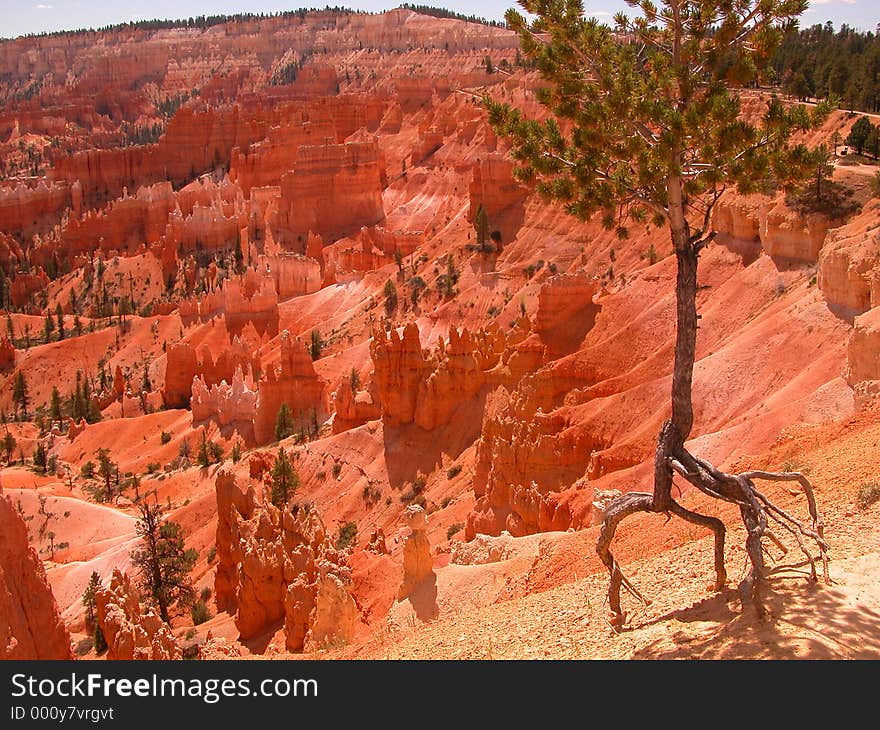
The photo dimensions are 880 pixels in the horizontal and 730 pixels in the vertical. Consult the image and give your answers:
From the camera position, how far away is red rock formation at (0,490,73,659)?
14539mm

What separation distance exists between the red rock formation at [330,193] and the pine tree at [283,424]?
38.3 meters

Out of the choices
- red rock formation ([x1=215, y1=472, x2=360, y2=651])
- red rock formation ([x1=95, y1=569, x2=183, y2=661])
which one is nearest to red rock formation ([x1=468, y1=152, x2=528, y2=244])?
red rock formation ([x1=215, y1=472, x2=360, y2=651])

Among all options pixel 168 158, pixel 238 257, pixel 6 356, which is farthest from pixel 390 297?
pixel 168 158

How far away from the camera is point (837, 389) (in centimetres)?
1792

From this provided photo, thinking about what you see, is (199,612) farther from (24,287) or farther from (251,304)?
(24,287)

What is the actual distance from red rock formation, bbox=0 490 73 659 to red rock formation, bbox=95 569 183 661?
3.62ft

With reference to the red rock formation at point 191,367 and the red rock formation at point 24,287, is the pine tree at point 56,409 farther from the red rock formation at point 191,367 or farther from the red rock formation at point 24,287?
the red rock formation at point 24,287

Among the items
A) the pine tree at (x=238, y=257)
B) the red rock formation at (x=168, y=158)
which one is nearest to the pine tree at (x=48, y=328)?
the pine tree at (x=238, y=257)

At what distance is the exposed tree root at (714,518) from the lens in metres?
7.95

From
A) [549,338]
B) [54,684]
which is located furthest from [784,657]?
[549,338]

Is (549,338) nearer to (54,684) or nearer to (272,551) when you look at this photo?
(272,551)

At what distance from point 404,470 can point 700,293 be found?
40.6 ft

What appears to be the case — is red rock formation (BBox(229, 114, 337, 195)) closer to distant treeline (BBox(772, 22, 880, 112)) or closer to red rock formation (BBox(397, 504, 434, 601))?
distant treeline (BBox(772, 22, 880, 112))

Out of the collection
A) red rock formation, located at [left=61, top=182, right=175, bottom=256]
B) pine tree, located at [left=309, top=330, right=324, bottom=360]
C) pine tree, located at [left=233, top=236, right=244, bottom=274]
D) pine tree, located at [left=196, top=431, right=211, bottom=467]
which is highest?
red rock formation, located at [left=61, top=182, right=175, bottom=256]
